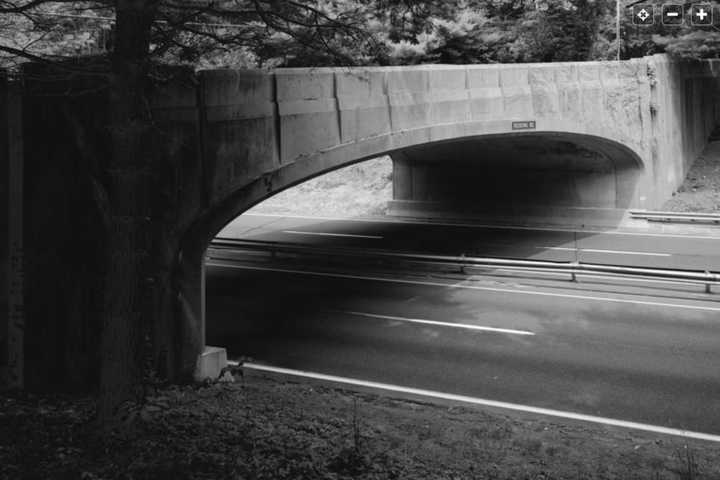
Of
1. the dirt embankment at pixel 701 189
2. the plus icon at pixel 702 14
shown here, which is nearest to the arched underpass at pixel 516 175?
the dirt embankment at pixel 701 189

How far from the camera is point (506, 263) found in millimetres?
19906

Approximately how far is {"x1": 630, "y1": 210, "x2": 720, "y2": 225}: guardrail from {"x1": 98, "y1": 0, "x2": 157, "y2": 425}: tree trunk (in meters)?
22.3

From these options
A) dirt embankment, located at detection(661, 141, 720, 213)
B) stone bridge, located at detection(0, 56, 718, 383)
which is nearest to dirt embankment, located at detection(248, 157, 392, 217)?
dirt embankment, located at detection(661, 141, 720, 213)

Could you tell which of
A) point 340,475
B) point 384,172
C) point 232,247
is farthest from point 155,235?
point 384,172

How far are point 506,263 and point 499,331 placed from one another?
4.56 m

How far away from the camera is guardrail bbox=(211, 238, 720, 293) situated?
18.2 m

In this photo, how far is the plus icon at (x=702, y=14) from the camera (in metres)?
28.3

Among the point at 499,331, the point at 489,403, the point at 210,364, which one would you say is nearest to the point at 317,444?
the point at 489,403

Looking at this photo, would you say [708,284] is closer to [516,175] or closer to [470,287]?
[470,287]

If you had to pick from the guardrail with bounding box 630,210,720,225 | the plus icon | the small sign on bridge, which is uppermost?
the plus icon

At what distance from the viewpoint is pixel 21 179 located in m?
11.5

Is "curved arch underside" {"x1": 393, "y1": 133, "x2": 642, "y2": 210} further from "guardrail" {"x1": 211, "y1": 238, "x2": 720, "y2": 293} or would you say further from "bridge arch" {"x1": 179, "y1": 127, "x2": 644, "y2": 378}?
"bridge arch" {"x1": 179, "y1": 127, "x2": 644, "y2": 378}

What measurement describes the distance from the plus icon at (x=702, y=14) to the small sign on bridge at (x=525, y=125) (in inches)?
457

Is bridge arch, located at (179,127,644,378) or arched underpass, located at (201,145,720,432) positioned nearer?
arched underpass, located at (201,145,720,432)
